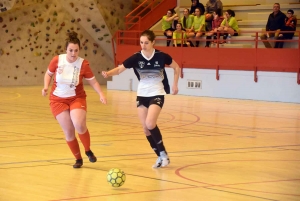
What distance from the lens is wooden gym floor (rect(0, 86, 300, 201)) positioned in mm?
6484

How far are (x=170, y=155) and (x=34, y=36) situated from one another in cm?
1604

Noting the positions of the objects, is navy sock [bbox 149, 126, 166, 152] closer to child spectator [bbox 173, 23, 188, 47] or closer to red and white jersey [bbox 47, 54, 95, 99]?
red and white jersey [bbox 47, 54, 95, 99]

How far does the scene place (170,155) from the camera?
8922 mm

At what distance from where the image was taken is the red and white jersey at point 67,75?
25.8ft

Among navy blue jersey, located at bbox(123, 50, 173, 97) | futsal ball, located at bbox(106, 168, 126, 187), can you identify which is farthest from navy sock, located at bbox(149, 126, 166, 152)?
futsal ball, located at bbox(106, 168, 126, 187)

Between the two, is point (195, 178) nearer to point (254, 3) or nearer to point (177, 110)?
point (177, 110)

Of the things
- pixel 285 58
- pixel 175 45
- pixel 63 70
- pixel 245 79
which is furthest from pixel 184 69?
pixel 63 70

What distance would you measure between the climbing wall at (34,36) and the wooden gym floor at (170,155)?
327 inches

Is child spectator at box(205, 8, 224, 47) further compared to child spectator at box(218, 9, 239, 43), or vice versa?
child spectator at box(205, 8, 224, 47)

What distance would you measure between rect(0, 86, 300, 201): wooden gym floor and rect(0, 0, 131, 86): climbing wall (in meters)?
8.29

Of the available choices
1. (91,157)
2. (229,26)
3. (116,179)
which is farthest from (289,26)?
(116,179)

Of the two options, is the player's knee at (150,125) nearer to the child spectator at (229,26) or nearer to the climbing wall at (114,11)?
the child spectator at (229,26)

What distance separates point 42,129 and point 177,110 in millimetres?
4694

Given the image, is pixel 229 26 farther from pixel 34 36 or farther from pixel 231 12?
pixel 34 36
